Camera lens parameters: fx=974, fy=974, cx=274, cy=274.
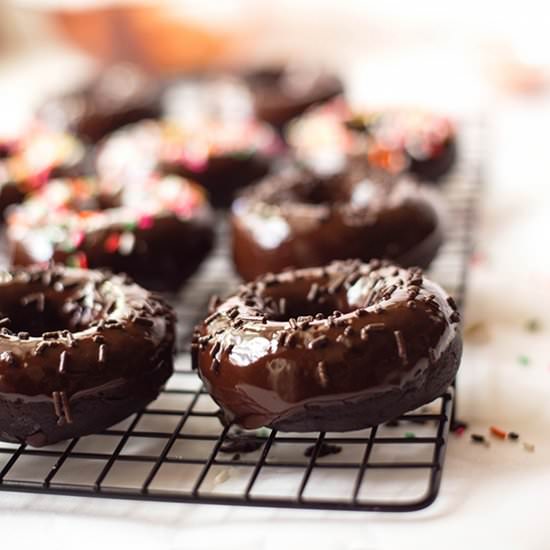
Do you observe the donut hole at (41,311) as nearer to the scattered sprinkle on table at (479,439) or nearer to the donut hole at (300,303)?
the donut hole at (300,303)

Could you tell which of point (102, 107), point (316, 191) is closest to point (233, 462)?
point (316, 191)

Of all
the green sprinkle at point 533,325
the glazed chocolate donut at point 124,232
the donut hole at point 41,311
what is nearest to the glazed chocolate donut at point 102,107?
the glazed chocolate donut at point 124,232

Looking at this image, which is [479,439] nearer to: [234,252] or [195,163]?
[234,252]

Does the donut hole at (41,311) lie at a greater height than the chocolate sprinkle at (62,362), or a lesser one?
lesser

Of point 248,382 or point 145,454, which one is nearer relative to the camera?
point 248,382

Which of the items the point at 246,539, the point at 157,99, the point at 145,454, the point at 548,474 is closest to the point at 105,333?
the point at 145,454

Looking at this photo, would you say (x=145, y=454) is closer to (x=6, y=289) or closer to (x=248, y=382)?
(x=248, y=382)

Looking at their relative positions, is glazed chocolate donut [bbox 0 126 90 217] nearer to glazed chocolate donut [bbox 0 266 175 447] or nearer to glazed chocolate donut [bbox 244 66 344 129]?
glazed chocolate donut [bbox 244 66 344 129]
